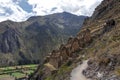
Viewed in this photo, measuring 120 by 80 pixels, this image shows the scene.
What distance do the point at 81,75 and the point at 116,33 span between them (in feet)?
95.7

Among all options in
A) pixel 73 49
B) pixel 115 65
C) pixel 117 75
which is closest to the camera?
pixel 117 75

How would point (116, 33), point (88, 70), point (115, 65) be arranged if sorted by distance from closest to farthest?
1. point (115, 65)
2. point (88, 70)
3. point (116, 33)

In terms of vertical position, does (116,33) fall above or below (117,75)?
above

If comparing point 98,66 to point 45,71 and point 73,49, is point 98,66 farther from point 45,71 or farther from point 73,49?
point 45,71

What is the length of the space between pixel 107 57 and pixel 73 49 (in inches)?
2542

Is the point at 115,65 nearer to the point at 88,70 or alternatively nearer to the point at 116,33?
the point at 88,70

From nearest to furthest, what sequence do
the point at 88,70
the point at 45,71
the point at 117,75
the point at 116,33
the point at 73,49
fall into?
the point at 117,75
the point at 88,70
the point at 116,33
the point at 73,49
the point at 45,71

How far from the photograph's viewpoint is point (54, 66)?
141000 millimetres

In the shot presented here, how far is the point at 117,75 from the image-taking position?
56.5 meters

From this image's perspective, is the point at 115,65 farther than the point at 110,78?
Yes

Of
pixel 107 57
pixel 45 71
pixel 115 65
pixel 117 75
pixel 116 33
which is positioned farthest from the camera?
pixel 45 71

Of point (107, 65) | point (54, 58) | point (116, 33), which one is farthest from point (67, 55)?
point (107, 65)

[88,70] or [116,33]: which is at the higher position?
[116,33]

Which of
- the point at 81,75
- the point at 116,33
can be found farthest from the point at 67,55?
the point at 81,75
